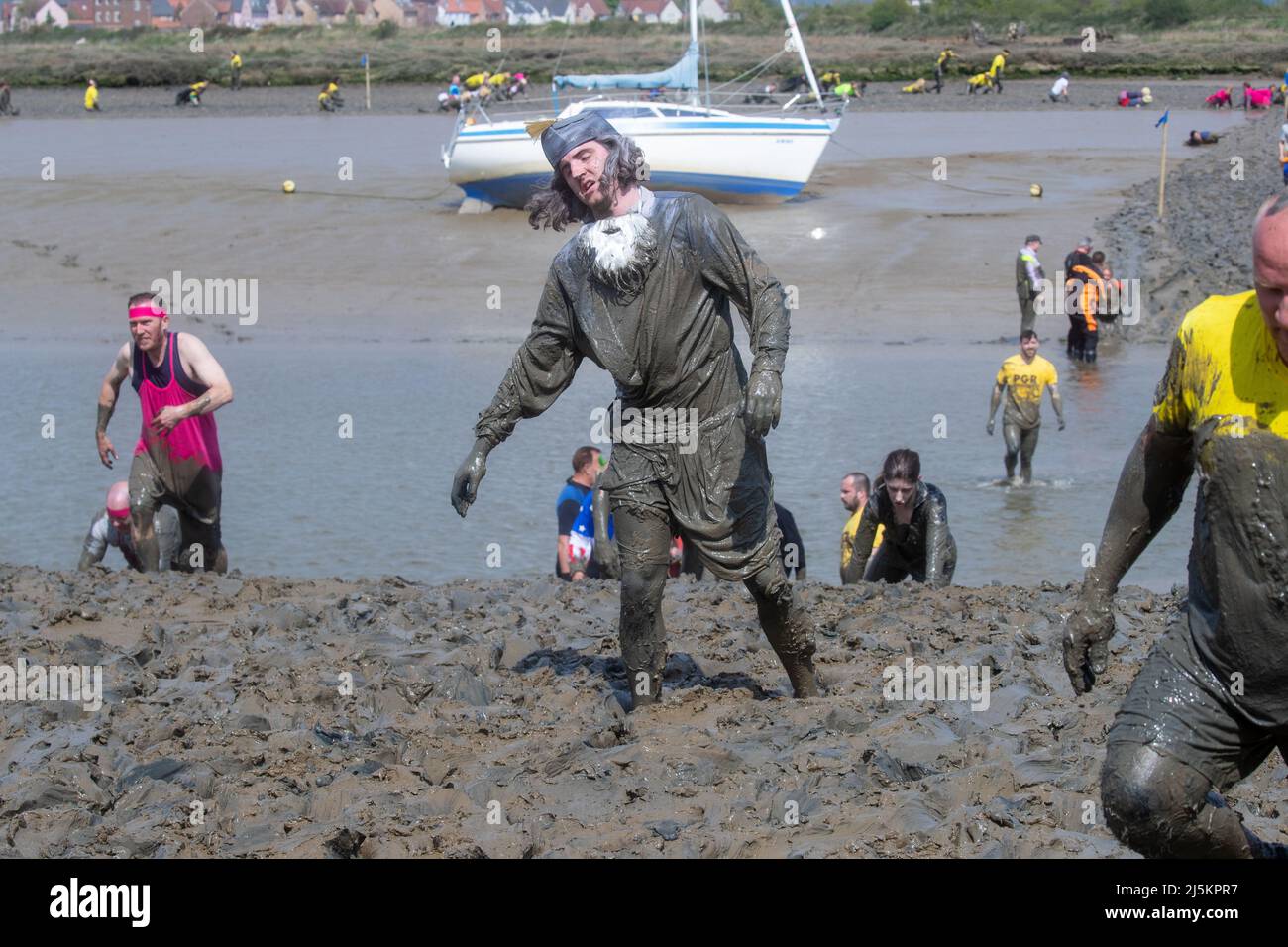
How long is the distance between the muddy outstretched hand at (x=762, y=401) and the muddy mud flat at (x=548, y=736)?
1.11 metres

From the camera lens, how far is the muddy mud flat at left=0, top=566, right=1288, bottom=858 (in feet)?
15.5

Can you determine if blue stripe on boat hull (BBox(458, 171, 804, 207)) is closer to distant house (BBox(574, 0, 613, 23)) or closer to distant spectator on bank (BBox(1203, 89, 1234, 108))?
distant spectator on bank (BBox(1203, 89, 1234, 108))

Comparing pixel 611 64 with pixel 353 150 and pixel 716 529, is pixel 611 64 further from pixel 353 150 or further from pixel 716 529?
pixel 716 529

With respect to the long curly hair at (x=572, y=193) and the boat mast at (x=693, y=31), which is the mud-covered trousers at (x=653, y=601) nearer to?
the long curly hair at (x=572, y=193)

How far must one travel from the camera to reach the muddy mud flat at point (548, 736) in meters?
4.74

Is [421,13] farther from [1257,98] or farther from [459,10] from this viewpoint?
[1257,98]

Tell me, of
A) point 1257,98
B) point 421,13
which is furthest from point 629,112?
point 421,13

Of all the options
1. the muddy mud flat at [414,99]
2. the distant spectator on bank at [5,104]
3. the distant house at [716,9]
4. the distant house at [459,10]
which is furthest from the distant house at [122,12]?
the distant spectator on bank at [5,104]

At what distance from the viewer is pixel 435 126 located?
44.9 metres

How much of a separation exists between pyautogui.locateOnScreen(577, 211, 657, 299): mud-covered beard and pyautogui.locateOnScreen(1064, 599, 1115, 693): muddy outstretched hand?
228cm

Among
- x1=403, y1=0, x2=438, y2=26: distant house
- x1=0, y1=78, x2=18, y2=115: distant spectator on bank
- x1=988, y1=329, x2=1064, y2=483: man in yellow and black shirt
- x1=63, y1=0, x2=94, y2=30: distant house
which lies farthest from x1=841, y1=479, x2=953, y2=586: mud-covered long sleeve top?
x1=63, y1=0, x2=94, y2=30: distant house

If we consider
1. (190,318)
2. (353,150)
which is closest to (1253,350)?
(190,318)
